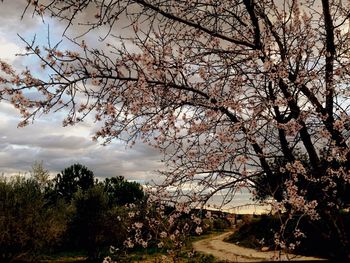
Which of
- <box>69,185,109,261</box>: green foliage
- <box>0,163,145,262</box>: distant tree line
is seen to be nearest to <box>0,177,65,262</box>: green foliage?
<box>0,163,145,262</box>: distant tree line

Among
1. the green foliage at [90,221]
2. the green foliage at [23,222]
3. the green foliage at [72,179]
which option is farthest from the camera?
the green foliage at [72,179]

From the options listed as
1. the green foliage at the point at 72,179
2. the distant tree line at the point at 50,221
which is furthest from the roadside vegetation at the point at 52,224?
the green foliage at the point at 72,179

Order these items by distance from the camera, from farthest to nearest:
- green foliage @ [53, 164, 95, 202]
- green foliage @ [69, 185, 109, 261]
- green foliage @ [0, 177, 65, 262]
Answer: green foliage @ [53, 164, 95, 202] < green foliage @ [69, 185, 109, 261] < green foliage @ [0, 177, 65, 262]

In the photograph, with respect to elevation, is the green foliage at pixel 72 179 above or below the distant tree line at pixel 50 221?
above

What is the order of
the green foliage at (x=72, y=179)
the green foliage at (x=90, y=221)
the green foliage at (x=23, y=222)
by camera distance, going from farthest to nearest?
1. the green foliage at (x=72, y=179)
2. the green foliage at (x=90, y=221)
3. the green foliage at (x=23, y=222)

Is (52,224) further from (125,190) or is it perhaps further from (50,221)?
(125,190)

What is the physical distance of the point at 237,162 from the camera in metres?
6.11

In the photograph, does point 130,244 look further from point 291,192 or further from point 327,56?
point 327,56

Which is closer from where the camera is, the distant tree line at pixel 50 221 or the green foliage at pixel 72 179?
the distant tree line at pixel 50 221

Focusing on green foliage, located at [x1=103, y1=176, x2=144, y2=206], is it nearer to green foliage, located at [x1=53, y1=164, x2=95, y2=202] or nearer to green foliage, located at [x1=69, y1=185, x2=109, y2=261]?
green foliage, located at [x1=53, y1=164, x2=95, y2=202]

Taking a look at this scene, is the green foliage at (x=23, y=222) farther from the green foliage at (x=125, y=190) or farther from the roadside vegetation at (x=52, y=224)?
the green foliage at (x=125, y=190)

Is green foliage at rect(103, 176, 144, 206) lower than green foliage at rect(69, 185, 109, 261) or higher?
higher

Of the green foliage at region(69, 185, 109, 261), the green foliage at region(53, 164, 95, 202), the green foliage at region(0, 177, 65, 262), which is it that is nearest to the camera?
the green foliage at region(0, 177, 65, 262)

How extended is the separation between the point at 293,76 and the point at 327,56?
0.64 meters
